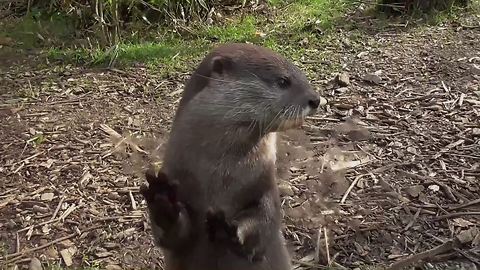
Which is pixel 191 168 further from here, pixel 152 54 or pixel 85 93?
pixel 152 54

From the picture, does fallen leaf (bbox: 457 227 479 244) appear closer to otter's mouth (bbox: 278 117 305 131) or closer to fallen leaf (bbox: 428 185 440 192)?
fallen leaf (bbox: 428 185 440 192)

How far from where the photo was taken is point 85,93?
15.5 feet

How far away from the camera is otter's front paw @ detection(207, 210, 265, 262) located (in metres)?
2.30

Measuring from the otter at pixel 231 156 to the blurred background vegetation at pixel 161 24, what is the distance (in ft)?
8.99

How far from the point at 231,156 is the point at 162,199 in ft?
0.96

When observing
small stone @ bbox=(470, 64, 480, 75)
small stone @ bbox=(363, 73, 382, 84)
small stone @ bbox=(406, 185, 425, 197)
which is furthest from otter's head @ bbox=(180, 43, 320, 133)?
small stone @ bbox=(470, 64, 480, 75)

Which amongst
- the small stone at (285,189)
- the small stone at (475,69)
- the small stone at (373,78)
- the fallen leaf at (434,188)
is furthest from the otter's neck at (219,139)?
the small stone at (475,69)

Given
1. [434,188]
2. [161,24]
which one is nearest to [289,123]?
[434,188]

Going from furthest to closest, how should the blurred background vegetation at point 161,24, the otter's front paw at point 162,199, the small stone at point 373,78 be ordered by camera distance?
the blurred background vegetation at point 161,24
the small stone at point 373,78
the otter's front paw at point 162,199

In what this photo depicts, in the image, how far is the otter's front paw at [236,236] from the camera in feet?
7.55

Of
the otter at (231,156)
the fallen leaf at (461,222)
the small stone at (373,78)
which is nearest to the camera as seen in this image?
the otter at (231,156)

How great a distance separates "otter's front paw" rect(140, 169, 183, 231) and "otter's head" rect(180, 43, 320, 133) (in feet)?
0.93

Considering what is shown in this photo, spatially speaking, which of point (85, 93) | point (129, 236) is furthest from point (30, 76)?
point (129, 236)

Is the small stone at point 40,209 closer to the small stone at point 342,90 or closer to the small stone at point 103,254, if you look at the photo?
the small stone at point 103,254
